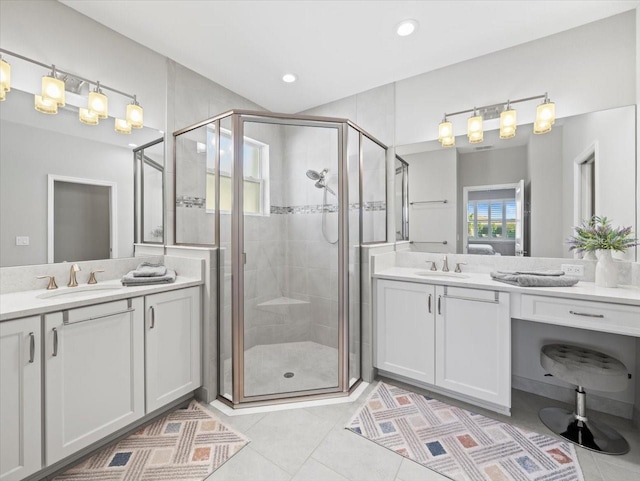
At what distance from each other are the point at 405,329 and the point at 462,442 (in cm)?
75

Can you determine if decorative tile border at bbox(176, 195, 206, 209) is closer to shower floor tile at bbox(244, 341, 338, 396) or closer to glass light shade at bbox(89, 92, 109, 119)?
glass light shade at bbox(89, 92, 109, 119)

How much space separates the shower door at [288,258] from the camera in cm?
209

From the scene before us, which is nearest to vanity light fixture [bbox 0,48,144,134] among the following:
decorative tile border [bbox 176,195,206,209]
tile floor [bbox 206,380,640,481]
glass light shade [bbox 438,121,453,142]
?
decorative tile border [bbox 176,195,206,209]

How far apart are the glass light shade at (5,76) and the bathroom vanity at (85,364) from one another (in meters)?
1.17

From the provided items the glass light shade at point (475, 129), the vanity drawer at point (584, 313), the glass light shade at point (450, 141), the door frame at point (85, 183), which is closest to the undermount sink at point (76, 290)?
the door frame at point (85, 183)

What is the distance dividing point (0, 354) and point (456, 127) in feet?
10.5

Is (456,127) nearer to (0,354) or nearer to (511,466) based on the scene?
(511,466)

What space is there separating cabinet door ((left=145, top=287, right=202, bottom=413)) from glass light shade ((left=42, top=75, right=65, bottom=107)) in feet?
→ 4.43

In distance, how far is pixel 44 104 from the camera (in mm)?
1746

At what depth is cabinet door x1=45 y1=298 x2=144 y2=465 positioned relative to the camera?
138 centimetres

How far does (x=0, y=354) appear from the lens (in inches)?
48.2

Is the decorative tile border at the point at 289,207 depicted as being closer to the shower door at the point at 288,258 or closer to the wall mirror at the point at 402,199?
the shower door at the point at 288,258

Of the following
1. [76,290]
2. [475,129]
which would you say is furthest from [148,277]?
[475,129]

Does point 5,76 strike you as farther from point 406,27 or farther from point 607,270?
point 607,270
